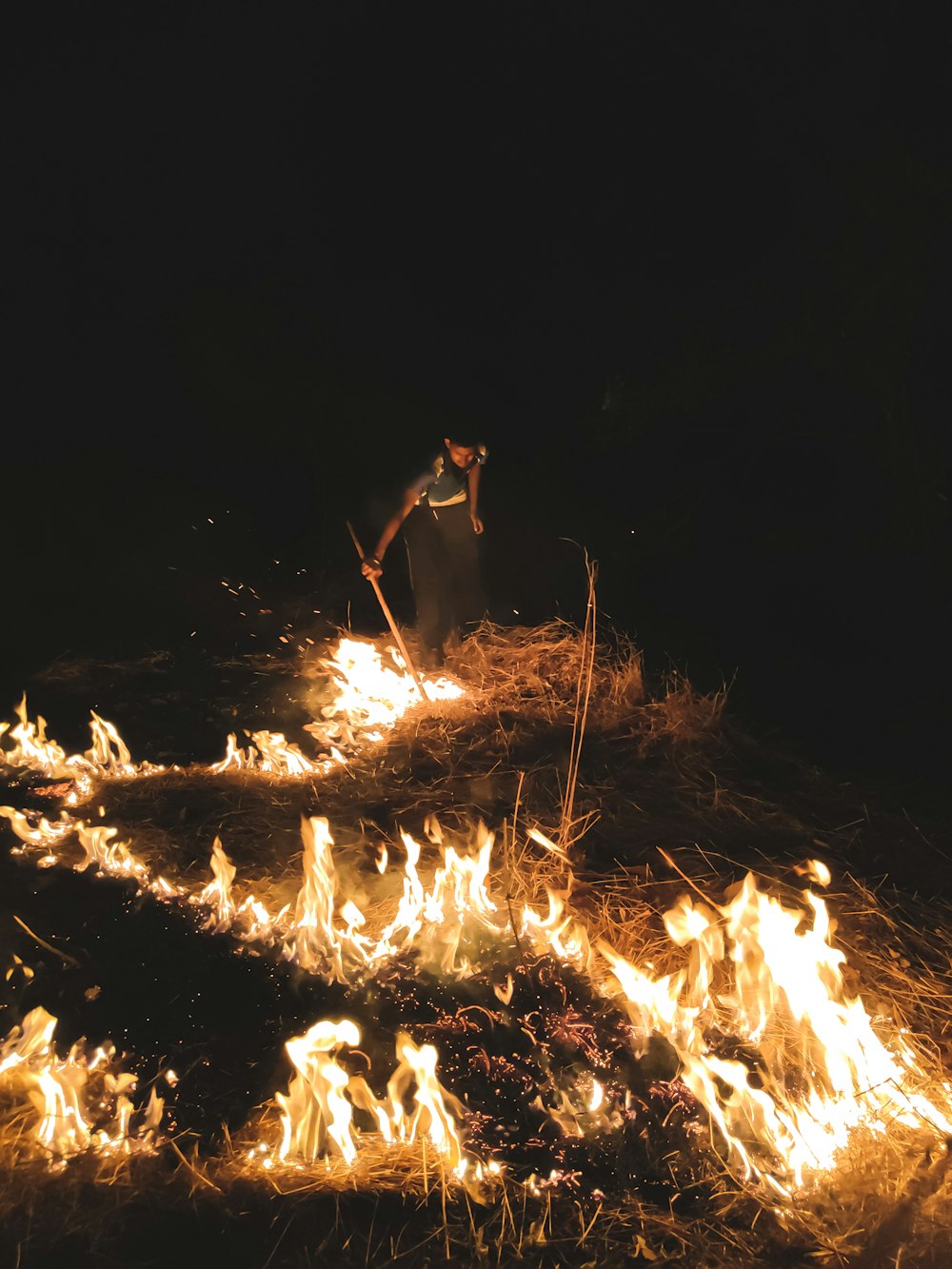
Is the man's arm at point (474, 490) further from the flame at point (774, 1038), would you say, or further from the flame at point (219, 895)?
the flame at point (774, 1038)

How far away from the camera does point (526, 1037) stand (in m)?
2.92

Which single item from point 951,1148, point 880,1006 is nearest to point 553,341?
point 880,1006

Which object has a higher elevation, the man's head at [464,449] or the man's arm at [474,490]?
the man's head at [464,449]

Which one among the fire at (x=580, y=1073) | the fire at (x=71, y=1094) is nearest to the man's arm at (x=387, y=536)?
the fire at (x=580, y=1073)

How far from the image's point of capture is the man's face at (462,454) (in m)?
5.50

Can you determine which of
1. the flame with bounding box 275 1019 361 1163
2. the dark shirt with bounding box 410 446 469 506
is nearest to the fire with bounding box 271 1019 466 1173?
the flame with bounding box 275 1019 361 1163

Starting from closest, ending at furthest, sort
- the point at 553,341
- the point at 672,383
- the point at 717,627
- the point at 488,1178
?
the point at 488,1178
the point at 672,383
the point at 717,627
the point at 553,341

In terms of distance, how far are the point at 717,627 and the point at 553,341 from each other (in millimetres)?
3703

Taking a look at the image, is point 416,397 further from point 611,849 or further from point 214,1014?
point 214,1014

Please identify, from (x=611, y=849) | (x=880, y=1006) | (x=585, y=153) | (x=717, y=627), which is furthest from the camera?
(x=717, y=627)

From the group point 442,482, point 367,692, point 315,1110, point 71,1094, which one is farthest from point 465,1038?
point 442,482

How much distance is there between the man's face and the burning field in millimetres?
2287

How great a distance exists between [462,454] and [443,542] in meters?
0.71

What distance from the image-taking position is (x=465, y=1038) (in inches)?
116
